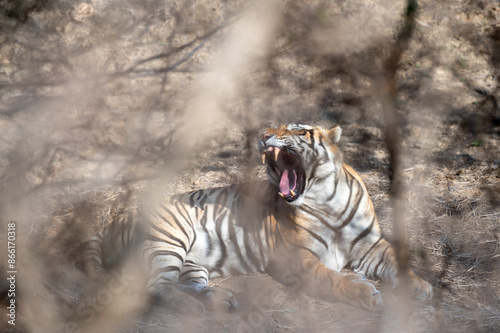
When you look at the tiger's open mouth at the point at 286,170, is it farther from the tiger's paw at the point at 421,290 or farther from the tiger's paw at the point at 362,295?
the tiger's paw at the point at 421,290

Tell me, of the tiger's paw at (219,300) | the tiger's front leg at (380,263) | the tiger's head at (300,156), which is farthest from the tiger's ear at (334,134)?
the tiger's paw at (219,300)

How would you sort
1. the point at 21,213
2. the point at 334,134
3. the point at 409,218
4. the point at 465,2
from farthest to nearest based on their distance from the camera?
the point at 465,2, the point at 21,213, the point at 409,218, the point at 334,134

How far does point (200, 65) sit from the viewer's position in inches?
257

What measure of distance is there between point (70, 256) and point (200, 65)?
328 centimetres

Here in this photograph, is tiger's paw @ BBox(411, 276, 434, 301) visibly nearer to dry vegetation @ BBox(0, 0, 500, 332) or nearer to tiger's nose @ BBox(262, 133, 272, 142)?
dry vegetation @ BBox(0, 0, 500, 332)

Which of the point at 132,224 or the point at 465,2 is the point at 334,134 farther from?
the point at 465,2

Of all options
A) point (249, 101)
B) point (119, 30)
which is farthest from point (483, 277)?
point (119, 30)

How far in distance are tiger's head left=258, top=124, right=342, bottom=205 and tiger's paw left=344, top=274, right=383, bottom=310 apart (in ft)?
2.12

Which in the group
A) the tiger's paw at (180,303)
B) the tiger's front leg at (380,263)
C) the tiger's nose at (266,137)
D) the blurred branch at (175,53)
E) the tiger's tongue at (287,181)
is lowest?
the tiger's paw at (180,303)

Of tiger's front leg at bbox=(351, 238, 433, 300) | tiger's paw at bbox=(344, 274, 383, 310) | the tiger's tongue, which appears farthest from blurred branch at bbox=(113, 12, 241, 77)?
Answer: tiger's paw at bbox=(344, 274, 383, 310)

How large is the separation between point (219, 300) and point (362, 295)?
90 cm

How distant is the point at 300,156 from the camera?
3547mm

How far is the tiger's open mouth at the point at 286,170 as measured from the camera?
139 inches

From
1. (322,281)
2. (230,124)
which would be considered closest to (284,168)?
(322,281)
